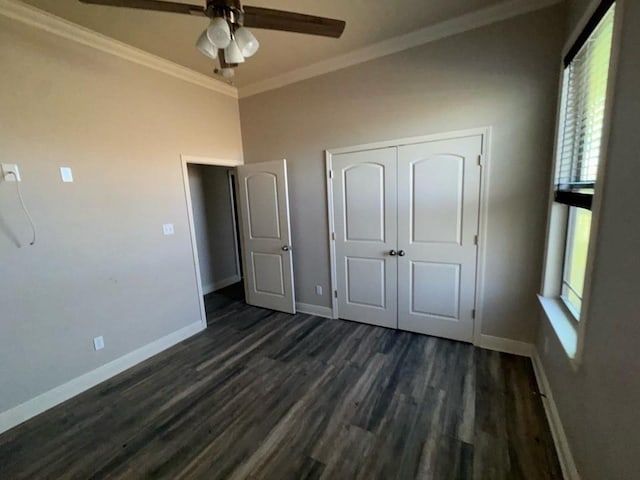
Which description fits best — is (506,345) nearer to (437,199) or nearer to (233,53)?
(437,199)

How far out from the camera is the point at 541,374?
2.14 meters

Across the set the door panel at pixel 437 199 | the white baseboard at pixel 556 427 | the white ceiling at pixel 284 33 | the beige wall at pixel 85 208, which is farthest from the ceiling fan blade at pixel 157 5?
the white baseboard at pixel 556 427

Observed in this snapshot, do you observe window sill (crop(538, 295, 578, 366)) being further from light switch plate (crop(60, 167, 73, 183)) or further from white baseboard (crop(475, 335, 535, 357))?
light switch plate (crop(60, 167, 73, 183))

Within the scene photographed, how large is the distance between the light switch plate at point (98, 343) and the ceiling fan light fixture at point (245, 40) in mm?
2610

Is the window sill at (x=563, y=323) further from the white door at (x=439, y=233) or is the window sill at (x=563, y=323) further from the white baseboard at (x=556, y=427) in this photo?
the white door at (x=439, y=233)

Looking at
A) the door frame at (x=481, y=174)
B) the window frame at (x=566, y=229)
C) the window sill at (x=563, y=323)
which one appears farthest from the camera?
the door frame at (x=481, y=174)

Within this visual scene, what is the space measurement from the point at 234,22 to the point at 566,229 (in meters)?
2.62

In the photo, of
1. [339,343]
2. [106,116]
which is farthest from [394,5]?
[339,343]

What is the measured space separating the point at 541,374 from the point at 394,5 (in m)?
3.07

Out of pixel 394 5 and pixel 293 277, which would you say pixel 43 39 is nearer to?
pixel 394 5

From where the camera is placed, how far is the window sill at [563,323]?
156 centimetres

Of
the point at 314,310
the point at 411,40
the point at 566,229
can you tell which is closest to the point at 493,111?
the point at 411,40

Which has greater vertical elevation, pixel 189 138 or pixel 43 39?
pixel 43 39

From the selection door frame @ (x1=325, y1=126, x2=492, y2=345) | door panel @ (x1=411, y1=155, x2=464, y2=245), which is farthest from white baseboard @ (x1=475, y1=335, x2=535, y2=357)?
door panel @ (x1=411, y1=155, x2=464, y2=245)
